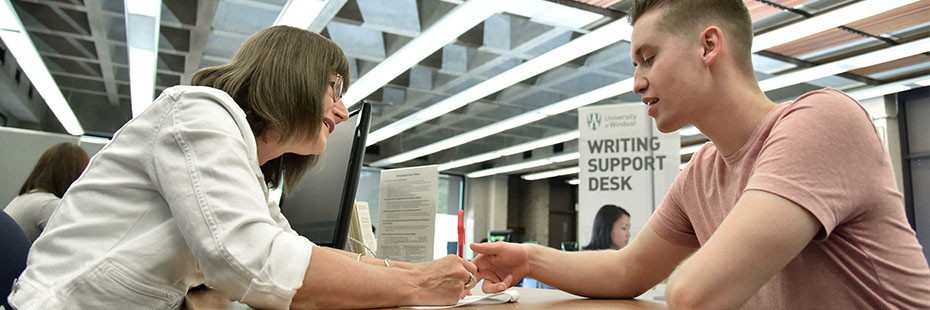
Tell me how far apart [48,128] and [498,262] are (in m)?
10.9

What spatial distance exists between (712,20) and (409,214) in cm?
88

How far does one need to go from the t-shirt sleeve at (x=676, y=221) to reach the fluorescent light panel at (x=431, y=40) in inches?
134

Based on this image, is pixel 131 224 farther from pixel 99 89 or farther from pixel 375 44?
pixel 99 89

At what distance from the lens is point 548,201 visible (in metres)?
17.3

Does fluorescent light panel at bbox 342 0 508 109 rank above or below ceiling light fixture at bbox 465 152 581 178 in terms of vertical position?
above

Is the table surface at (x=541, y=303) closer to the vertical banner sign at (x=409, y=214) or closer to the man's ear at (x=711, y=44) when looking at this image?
the vertical banner sign at (x=409, y=214)

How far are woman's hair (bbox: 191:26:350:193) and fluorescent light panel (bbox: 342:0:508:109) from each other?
3150mm

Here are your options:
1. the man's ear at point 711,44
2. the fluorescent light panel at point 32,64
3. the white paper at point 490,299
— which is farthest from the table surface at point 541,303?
the fluorescent light panel at point 32,64

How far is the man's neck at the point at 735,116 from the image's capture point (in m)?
1.12

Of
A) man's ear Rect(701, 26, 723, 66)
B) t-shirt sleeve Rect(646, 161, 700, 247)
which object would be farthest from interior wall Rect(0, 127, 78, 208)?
man's ear Rect(701, 26, 723, 66)

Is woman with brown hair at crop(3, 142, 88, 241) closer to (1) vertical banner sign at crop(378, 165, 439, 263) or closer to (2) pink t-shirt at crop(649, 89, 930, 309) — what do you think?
(1) vertical banner sign at crop(378, 165, 439, 263)

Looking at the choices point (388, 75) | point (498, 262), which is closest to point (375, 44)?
point (388, 75)

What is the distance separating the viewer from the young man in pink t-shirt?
0.86 m

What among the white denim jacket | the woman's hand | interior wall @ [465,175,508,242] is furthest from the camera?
interior wall @ [465,175,508,242]
